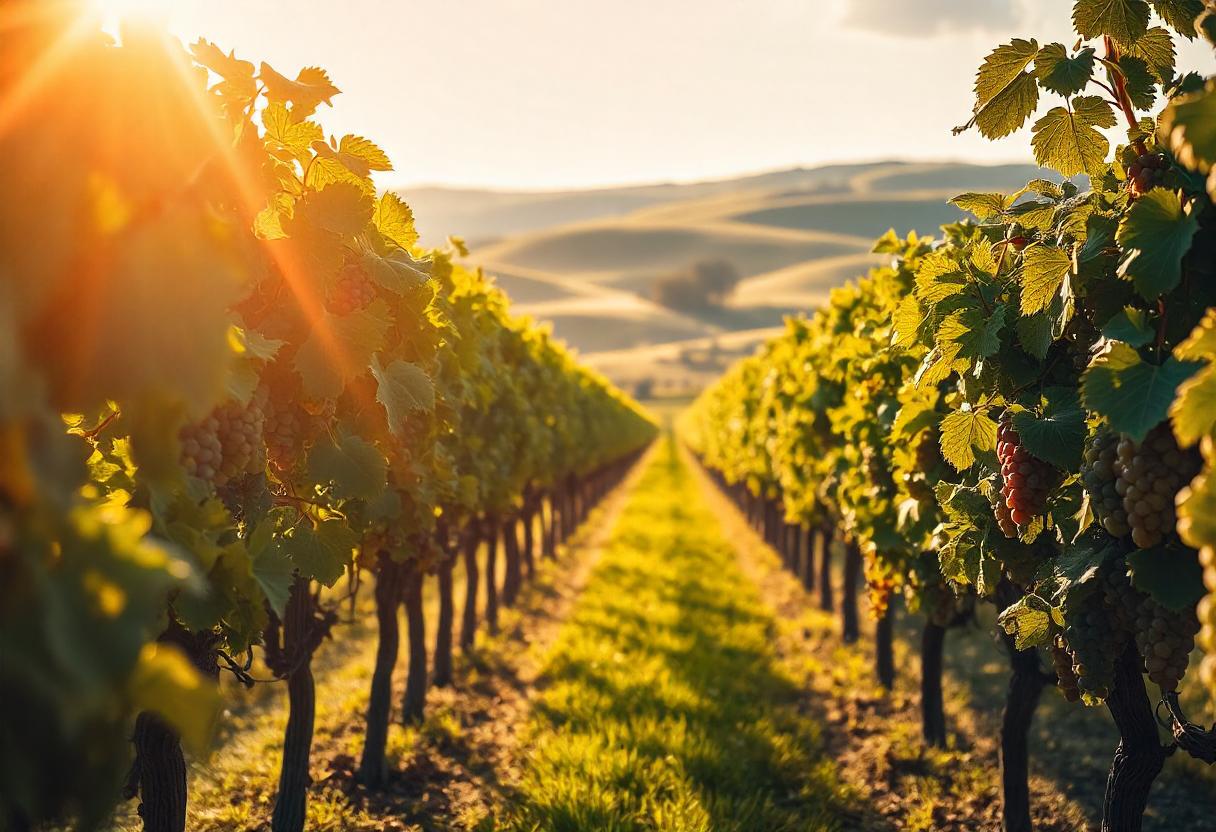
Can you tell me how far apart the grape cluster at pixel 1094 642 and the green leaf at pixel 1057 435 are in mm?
518

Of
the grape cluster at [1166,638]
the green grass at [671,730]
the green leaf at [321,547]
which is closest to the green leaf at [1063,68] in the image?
the grape cluster at [1166,638]

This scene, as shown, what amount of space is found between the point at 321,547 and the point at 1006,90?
339cm

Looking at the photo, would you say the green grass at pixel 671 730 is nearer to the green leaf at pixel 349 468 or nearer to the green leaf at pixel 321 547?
the green leaf at pixel 321 547

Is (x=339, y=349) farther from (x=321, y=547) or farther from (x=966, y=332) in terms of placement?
(x=966, y=332)

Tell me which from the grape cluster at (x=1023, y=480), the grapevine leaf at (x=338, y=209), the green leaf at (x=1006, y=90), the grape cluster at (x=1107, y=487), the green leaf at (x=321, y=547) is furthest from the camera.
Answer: the green leaf at (x=321, y=547)

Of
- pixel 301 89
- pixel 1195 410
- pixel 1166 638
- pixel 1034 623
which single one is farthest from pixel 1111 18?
pixel 301 89

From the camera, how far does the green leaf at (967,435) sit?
12.6 feet

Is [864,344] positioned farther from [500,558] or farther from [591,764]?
[500,558]

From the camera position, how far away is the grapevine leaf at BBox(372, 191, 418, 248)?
4278 mm

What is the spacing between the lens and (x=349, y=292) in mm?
3885

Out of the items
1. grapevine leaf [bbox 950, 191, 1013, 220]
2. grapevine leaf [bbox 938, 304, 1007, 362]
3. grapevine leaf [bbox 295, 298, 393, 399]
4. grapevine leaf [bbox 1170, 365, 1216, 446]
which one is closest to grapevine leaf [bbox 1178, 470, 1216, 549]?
grapevine leaf [bbox 1170, 365, 1216, 446]

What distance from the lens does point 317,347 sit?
3.61m

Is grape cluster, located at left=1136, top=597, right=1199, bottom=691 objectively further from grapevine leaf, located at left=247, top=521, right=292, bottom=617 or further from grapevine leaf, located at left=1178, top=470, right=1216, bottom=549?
grapevine leaf, located at left=247, top=521, right=292, bottom=617

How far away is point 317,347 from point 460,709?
6.50 meters
